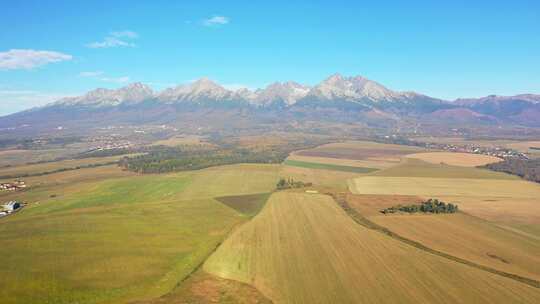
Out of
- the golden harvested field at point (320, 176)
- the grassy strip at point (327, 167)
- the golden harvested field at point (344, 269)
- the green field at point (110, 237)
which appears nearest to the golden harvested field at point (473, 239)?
the golden harvested field at point (344, 269)

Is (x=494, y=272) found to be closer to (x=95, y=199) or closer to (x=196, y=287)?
(x=196, y=287)

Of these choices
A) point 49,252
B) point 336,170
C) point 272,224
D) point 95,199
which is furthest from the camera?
point 336,170

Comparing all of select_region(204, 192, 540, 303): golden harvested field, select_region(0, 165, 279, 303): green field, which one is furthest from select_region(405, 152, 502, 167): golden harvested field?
select_region(204, 192, 540, 303): golden harvested field

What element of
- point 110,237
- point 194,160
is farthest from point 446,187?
point 194,160

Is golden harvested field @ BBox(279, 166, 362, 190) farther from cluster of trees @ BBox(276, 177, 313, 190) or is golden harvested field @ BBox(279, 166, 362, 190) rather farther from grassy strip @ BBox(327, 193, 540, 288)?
grassy strip @ BBox(327, 193, 540, 288)

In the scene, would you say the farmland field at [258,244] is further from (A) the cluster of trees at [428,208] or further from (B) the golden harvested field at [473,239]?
(A) the cluster of trees at [428,208]

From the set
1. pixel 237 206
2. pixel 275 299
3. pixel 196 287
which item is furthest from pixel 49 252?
pixel 237 206
